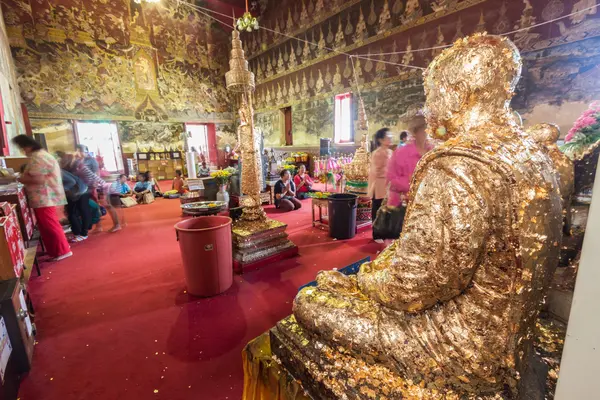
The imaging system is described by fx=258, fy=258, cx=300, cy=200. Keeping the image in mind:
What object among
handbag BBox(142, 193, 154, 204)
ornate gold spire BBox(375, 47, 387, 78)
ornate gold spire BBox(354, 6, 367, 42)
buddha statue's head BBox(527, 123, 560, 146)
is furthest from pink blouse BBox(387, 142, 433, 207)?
ornate gold spire BBox(354, 6, 367, 42)

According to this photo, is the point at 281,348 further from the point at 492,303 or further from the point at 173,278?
the point at 173,278

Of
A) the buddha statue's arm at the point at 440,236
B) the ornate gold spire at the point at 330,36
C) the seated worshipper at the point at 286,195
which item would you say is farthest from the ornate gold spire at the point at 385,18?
the buddha statue's arm at the point at 440,236

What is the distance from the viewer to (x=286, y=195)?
5.99 meters

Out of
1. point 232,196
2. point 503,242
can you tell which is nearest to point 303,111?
point 232,196

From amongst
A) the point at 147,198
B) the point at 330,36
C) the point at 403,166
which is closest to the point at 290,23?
the point at 330,36

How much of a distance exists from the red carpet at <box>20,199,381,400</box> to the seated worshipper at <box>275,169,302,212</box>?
6.72 ft

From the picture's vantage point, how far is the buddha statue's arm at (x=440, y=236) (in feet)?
2.26

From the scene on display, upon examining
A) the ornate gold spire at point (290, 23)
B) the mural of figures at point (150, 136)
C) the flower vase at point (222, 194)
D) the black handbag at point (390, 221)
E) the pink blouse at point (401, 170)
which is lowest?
the flower vase at point (222, 194)

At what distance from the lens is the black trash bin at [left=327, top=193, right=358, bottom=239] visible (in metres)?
3.86

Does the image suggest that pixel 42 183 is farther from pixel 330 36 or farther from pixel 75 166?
pixel 330 36

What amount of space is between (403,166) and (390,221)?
0.60 m

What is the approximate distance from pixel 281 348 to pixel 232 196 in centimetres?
549

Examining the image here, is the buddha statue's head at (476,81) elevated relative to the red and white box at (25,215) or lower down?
elevated

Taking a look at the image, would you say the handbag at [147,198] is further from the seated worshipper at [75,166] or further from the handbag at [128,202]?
the seated worshipper at [75,166]
